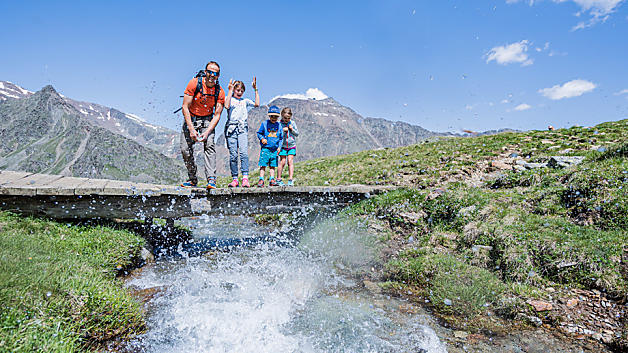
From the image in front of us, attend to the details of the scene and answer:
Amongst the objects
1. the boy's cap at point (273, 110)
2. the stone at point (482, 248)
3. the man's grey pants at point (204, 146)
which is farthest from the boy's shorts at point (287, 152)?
the stone at point (482, 248)

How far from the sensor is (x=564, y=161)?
935 cm

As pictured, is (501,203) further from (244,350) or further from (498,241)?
(244,350)

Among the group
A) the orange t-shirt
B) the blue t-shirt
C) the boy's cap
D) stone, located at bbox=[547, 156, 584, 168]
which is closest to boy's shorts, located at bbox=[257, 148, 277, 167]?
the blue t-shirt

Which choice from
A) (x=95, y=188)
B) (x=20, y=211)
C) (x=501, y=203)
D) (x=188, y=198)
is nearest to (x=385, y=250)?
(x=501, y=203)

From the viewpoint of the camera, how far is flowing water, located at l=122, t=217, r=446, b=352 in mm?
4551

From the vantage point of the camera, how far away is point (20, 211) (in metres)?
7.20

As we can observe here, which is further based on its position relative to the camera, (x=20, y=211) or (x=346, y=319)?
(x=20, y=211)

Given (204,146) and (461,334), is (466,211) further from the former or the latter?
(204,146)

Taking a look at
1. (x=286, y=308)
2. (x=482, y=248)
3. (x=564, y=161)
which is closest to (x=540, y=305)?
(x=482, y=248)

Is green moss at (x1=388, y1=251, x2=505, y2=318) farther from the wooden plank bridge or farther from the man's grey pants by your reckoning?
the man's grey pants

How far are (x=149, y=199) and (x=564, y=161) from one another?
11715 mm

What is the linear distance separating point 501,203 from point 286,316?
5.95 meters

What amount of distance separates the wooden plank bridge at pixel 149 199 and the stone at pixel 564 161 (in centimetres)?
500

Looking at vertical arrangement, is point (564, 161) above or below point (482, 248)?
above
